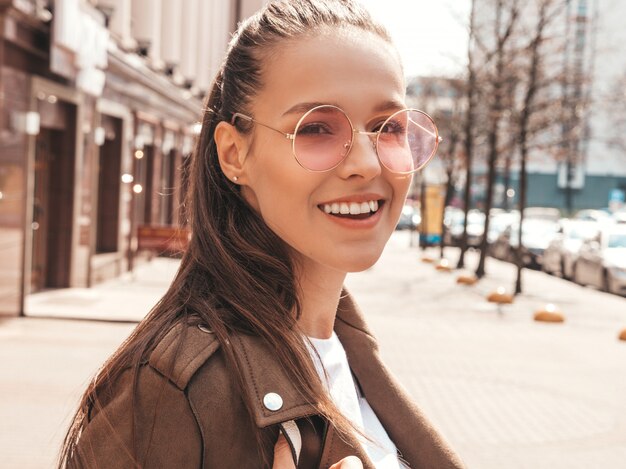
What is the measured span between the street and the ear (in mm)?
1621

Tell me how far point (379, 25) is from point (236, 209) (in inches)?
16.8

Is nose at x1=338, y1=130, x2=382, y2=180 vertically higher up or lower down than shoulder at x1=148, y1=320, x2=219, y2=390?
higher up

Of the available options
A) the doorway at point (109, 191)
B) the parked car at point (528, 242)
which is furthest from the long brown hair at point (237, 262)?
the parked car at point (528, 242)

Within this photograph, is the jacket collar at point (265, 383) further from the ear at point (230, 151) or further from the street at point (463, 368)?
the street at point (463, 368)

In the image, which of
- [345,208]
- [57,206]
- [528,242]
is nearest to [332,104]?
[345,208]

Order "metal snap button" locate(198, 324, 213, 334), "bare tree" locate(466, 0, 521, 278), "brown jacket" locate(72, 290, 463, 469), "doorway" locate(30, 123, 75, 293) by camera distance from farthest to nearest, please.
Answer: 1. "bare tree" locate(466, 0, 521, 278)
2. "doorway" locate(30, 123, 75, 293)
3. "metal snap button" locate(198, 324, 213, 334)
4. "brown jacket" locate(72, 290, 463, 469)

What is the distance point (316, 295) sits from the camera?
6.11 feet

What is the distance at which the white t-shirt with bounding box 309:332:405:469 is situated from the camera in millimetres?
1830

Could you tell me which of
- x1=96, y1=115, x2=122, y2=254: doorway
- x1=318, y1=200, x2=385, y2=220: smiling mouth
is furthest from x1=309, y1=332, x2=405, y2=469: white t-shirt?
x1=96, y1=115, x2=122, y2=254: doorway

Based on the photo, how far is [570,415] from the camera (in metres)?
8.82

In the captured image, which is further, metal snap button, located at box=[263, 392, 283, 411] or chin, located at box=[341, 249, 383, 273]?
chin, located at box=[341, 249, 383, 273]

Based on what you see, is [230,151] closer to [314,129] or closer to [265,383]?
[314,129]

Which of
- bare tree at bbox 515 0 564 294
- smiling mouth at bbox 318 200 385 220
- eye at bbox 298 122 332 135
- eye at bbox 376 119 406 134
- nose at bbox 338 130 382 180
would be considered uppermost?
bare tree at bbox 515 0 564 294

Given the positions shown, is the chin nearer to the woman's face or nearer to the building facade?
the woman's face
